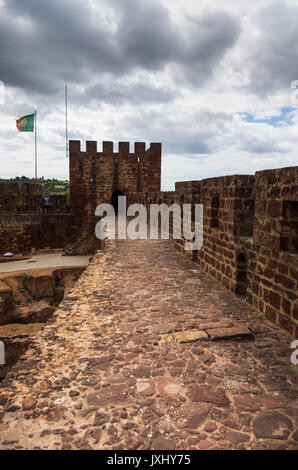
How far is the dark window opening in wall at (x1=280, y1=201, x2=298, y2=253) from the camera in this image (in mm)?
3523

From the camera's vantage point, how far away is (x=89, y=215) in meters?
20.5

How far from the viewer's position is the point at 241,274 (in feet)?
15.6

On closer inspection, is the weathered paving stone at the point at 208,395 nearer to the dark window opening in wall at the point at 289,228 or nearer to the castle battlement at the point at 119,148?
the dark window opening in wall at the point at 289,228

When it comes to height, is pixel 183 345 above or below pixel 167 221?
below

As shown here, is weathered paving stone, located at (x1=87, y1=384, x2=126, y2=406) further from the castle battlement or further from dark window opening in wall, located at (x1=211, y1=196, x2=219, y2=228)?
the castle battlement

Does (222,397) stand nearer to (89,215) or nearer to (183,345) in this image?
(183,345)

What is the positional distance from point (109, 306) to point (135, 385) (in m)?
1.75

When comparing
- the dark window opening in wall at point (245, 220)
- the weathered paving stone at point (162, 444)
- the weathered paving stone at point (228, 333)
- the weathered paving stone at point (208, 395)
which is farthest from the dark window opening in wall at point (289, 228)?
the weathered paving stone at point (162, 444)

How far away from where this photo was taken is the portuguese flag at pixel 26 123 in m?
24.5

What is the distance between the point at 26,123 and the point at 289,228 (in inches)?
991

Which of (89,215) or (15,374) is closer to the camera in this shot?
(15,374)

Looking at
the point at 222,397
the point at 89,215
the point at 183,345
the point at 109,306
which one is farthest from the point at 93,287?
the point at 89,215

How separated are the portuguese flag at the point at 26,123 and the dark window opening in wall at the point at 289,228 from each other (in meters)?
24.6
